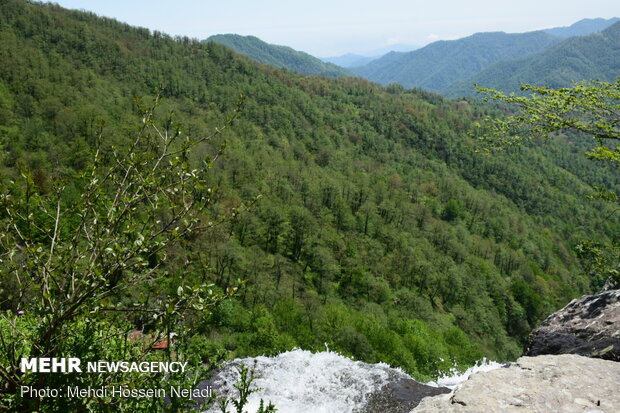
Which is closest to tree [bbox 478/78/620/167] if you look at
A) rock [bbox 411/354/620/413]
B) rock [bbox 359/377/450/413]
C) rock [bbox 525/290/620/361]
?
rock [bbox 525/290/620/361]

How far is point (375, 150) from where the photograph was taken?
499ft

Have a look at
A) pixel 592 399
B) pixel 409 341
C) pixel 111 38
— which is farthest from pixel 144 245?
pixel 111 38

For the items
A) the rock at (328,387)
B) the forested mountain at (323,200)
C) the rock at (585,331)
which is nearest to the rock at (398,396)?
the rock at (328,387)

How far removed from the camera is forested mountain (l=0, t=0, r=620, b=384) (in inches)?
1932

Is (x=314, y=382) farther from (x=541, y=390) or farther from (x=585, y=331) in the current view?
(x=541, y=390)

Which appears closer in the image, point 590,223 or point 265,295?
point 265,295

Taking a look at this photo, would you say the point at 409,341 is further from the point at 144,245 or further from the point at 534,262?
the point at 534,262

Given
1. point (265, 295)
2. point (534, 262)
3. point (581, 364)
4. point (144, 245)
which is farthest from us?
point (534, 262)

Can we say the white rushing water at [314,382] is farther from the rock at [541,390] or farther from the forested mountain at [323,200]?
the rock at [541,390]

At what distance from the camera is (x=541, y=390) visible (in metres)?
5.84

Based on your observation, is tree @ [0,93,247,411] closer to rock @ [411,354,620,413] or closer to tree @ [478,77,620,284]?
rock @ [411,354,620,413]

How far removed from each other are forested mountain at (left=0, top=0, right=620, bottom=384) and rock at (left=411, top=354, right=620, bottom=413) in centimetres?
413

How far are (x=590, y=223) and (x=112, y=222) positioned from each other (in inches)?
6669

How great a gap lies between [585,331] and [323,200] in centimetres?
8420
